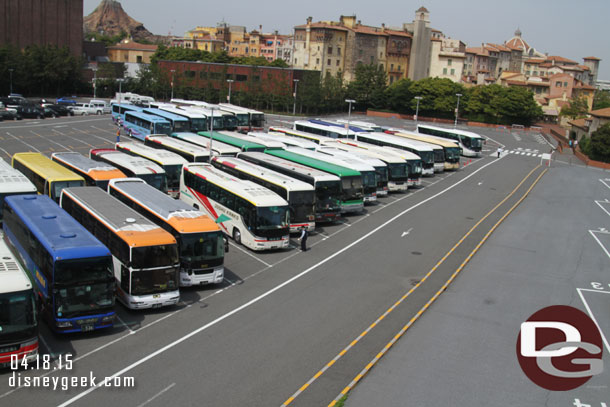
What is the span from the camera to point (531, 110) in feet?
329

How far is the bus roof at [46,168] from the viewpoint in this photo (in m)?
27.5

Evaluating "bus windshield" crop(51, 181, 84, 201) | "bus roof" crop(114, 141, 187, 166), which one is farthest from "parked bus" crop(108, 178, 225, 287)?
"bus roof" crop(114, 141, 187, 166)

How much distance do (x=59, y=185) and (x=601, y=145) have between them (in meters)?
61.0

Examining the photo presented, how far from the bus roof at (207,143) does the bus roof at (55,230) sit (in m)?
18.8

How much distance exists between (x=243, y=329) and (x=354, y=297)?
5.36 metres

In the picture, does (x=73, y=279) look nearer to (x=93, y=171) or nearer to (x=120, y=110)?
(x=93, y=171)

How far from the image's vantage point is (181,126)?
53.7 m

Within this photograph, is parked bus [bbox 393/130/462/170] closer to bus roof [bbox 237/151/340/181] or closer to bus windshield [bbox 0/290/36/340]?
bus roof [bbox 237/151/340/181]

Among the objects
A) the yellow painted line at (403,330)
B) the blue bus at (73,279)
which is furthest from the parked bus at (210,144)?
the blue bus at (73,279)

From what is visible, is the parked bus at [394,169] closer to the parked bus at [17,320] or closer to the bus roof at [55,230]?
the bus roof at [55,230]

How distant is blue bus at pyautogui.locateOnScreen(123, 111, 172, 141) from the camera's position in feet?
170

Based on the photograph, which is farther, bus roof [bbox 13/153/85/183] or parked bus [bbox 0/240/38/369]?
bus roof [bbox 13/153/85/183]

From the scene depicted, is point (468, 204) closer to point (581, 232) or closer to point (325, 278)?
point (581, 232)

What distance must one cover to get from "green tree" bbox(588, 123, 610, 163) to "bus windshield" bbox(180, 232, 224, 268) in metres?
58.5
